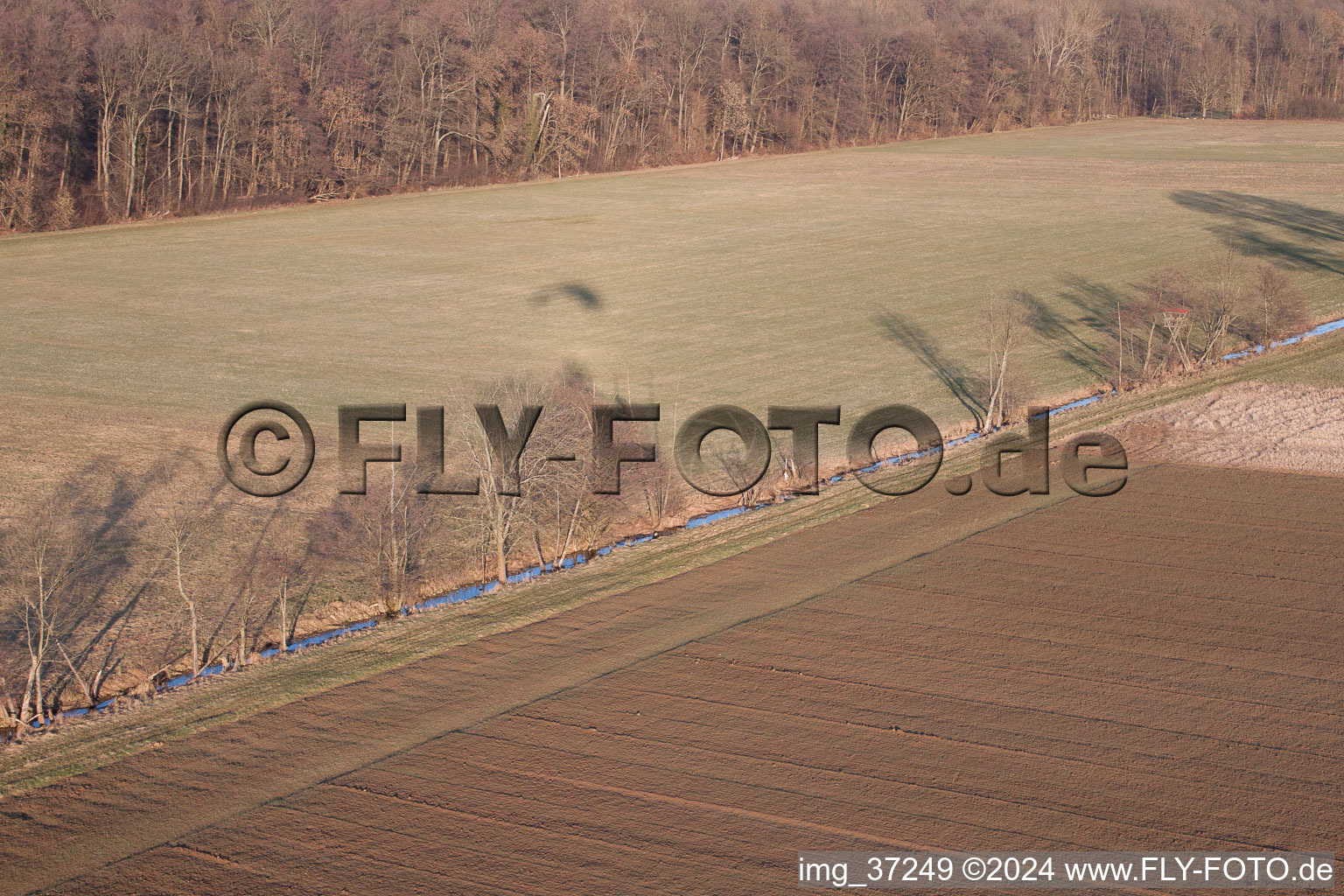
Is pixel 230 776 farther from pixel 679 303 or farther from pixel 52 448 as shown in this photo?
pixel 679 303

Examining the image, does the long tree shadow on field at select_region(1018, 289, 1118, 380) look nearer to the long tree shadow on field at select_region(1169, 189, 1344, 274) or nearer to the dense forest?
the long tree shadow on field at select_region(1169, 189, 1344, 274)

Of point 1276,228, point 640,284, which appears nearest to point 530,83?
point 640,284

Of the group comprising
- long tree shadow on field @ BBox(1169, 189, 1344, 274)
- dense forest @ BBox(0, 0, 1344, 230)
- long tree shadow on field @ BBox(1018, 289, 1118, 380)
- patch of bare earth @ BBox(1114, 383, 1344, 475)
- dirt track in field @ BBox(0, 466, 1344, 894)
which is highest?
dense forest @ BBox(0, 0, 1344, 230)

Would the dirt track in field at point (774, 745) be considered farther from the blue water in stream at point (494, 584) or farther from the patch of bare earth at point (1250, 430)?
the patch of bare earth at point (1250, 430)

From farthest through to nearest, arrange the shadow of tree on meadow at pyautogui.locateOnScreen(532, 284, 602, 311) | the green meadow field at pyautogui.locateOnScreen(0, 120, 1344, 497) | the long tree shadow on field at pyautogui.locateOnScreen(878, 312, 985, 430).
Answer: the shadow of tree on meadow at pyautogui.locateOnScreen(532, 284, 602, 311)
the green meadow field at pyautogui.locateOnScreen(0, 120, 1344, 497)
the long tree shadow on field at pyautogui.locateOnScreen(878, 312, 985, 430)

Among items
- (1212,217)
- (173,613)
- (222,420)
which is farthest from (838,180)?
(173,613)

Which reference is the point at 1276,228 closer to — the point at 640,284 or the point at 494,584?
the point at 640,284

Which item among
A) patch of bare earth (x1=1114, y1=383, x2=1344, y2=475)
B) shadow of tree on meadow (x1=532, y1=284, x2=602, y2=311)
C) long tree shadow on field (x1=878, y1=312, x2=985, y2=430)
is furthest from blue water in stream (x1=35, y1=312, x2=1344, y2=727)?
shadow of tree on meadow (x1=532, y1=284, x2=602, y2=311)
